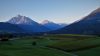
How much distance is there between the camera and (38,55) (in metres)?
49.4

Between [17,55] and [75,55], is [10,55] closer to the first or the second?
[17,55]

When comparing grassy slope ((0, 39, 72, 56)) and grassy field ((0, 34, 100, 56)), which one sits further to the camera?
grassy field ((0, 34, 100, 56))

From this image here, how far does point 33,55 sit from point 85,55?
1176 cm

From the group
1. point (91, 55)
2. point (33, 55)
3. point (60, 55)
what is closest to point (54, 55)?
point (60, 55)

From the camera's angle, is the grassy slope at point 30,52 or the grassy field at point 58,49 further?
the grassy field at point 58,49

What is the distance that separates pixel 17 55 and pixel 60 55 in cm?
980

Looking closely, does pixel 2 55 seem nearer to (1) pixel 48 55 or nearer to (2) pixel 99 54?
(1) pixel 48 55

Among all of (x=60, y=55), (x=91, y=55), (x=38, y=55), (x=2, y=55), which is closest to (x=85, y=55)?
(x=91, y=55)

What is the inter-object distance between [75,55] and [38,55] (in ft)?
28.2

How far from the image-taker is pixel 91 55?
156ft

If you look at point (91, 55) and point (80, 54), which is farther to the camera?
point (80, 54)

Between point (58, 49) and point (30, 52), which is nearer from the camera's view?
point (30, 52)

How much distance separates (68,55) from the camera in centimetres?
4991

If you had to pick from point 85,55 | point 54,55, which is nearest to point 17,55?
point 54,55
